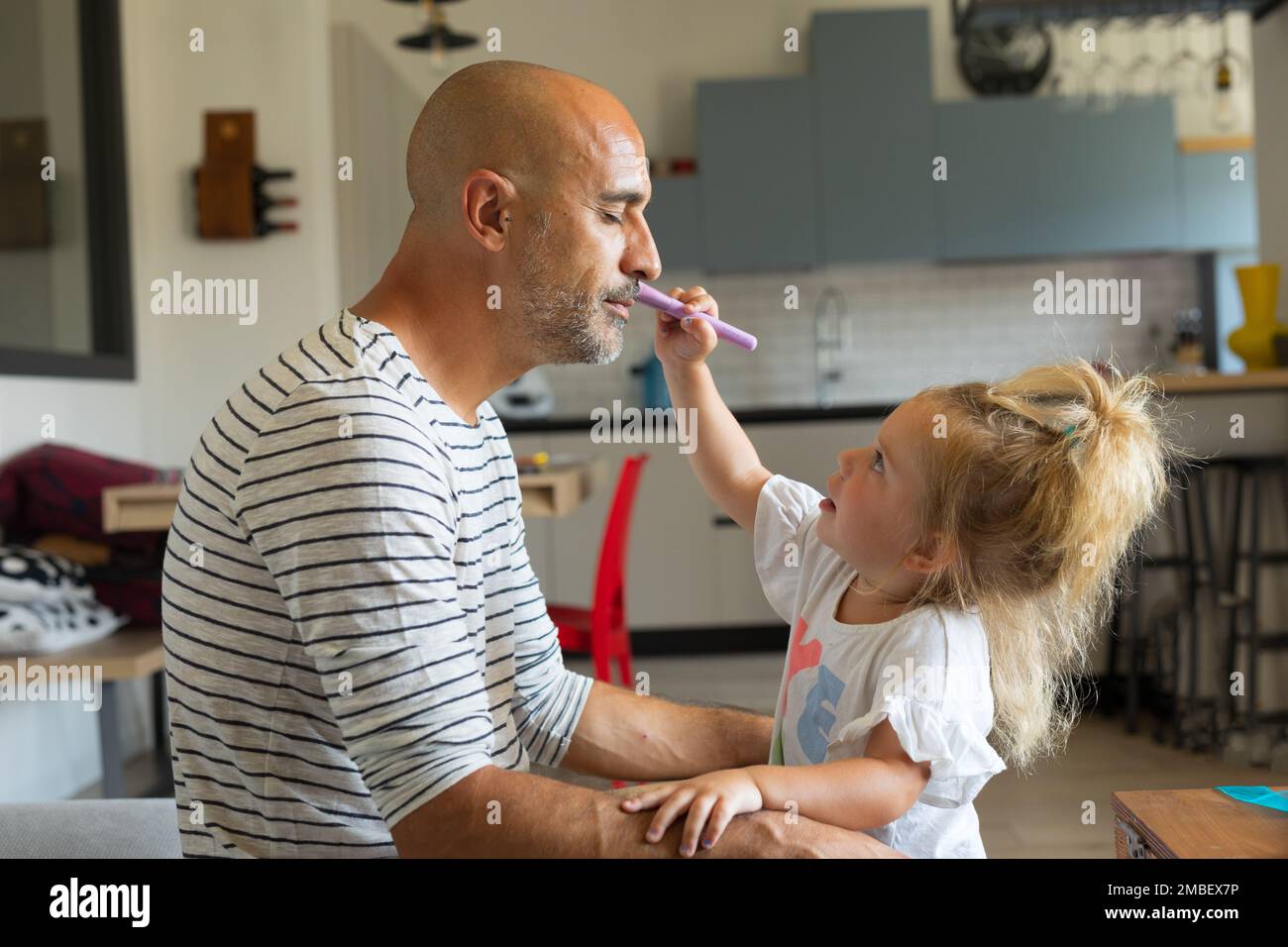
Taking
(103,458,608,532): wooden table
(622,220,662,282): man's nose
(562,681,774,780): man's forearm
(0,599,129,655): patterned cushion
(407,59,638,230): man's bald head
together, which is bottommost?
(0,599,129,655): patterned cushion

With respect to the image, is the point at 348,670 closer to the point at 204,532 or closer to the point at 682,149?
the point at 204,532

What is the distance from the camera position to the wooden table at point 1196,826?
2.55 feet

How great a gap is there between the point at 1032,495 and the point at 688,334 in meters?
0.36

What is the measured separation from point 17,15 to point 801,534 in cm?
289

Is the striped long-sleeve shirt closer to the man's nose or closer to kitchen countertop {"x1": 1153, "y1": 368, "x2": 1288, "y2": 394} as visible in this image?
the man's nose

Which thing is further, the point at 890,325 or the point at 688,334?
the point at 890,325

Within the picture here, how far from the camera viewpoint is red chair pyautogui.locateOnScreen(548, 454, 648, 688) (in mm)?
2842

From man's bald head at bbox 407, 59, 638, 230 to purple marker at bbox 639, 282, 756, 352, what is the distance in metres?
0.14

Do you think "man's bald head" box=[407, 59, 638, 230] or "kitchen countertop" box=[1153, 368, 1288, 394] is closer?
"man's bald head" box=[407, 59, 638, 230]

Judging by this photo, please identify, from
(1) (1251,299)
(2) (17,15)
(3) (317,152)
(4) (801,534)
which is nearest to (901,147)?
(1) (1251,299)

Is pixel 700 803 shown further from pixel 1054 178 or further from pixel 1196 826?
pixel 1054 178

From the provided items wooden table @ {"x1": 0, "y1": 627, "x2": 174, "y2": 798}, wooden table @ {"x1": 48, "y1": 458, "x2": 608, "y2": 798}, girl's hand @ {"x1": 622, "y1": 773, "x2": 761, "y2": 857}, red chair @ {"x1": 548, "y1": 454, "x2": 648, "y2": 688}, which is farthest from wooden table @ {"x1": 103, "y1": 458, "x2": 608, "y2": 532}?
girl's hand @ {"x1": 622, "y1": 773, "x2": 761, "y2": 857}

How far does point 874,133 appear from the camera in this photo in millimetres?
5199

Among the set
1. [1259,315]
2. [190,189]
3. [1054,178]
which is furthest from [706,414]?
[1054,178]
